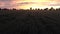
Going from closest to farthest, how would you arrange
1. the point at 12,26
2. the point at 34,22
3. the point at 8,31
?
the point at 8,31 < the point at 12,26 < the point at 34,22

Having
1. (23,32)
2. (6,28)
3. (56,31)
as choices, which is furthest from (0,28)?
(56,31)

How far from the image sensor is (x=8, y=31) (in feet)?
27.8

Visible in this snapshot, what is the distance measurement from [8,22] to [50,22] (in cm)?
186

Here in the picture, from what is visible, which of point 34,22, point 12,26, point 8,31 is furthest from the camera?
point 34,22

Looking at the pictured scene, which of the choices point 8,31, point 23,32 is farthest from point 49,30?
point 8,31

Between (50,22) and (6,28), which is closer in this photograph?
(6,28)

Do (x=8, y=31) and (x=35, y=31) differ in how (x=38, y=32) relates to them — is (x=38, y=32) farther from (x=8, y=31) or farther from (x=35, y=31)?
(x=8, y=31)

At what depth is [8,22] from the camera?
30.9 feet

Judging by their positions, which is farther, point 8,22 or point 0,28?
point 8,22

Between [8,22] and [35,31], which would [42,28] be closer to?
[35,31]

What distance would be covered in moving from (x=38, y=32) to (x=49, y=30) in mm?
564

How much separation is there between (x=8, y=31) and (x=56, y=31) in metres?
1.84

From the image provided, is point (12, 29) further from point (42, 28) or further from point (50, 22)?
point (50, 22)

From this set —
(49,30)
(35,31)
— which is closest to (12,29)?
(35,31)
